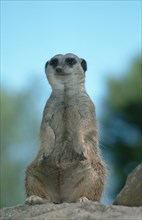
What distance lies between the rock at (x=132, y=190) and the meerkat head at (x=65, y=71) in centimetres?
286

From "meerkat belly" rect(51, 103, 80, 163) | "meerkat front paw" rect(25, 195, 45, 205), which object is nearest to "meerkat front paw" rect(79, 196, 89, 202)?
"meerkat front paw" rect(25, 195, 45, 205)

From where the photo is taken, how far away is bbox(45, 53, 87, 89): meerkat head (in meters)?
13.3

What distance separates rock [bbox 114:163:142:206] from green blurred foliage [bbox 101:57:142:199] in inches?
1266

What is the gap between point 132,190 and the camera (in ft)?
35.4

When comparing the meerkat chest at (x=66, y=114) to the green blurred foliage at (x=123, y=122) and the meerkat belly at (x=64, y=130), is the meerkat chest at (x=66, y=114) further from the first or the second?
the green blurred foliage at (x=123, y=122)

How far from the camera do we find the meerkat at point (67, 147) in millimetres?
12430

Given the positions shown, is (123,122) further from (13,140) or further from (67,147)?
(67,147)

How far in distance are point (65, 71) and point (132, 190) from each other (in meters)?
3.13

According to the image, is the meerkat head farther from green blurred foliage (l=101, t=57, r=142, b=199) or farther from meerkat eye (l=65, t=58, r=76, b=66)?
green blurred foliage (l=101, t=57, r=142, b=199)

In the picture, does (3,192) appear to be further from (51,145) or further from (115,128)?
(51,145)

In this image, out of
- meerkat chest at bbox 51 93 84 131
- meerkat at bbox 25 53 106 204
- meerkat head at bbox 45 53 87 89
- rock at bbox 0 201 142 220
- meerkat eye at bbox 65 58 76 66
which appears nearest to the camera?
rock at bbox 0 201 142 220

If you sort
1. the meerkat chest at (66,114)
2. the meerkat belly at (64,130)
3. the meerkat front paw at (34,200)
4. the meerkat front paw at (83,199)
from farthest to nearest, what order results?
1. the meerkat chest at (66,114)
2. the meerkat belly at (64,130)
3. the meerkat front paw at (83,199)
4. the meerkat front paw at (34,200)

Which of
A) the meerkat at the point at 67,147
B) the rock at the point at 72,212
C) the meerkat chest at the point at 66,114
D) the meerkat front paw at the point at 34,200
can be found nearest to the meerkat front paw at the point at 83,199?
the meerkat at the point at 67,147

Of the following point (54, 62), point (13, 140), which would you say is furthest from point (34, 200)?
point (13, 140)
